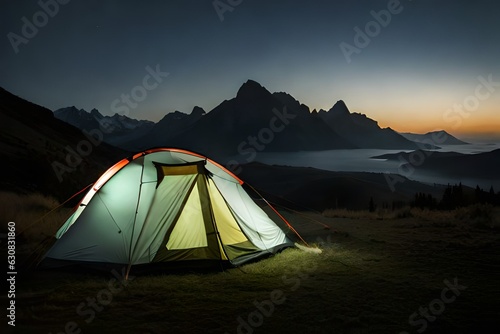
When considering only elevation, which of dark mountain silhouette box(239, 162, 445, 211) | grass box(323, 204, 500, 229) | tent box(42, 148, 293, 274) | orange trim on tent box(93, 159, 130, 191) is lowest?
dark mountain silhouette box(239, 162, 445, 211)

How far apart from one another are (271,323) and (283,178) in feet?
333

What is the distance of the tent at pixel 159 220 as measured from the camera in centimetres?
762

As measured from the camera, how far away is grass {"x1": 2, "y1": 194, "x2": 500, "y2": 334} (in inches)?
200

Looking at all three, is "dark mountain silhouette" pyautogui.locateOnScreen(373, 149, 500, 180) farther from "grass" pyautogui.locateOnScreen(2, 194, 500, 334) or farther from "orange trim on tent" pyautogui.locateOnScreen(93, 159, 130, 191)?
"orange trim on tent" pyautogui.locateOnScreen(93, 159, 130, 191)

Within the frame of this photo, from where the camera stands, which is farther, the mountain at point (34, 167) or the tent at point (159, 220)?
the mountain at point (34, 167)

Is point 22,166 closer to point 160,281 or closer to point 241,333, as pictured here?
point 160,281

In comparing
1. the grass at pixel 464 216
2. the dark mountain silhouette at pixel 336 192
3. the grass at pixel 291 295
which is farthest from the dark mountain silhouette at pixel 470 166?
the grass at pixel 291 295

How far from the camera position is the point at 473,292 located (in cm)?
633

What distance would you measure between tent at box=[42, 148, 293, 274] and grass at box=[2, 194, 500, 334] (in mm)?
450

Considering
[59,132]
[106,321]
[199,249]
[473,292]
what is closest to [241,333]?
[106,321]

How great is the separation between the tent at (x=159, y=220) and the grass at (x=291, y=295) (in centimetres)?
45

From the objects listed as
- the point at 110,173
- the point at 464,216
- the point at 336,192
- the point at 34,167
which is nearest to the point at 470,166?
the point at 336,192

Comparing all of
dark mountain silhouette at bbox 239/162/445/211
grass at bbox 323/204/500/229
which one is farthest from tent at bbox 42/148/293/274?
dark mountain silhouette at bbox 239/162/445/211

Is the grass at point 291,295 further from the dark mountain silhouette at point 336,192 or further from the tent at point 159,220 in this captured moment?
the dark mountain silhouette at point 336,192
